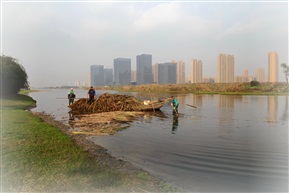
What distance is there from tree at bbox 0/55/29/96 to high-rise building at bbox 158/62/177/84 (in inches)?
4444

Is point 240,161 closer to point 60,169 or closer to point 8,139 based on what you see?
point 60,169

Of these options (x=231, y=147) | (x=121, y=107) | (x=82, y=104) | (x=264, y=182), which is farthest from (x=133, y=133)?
(x=82, y=104)

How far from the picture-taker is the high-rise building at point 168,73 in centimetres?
14800

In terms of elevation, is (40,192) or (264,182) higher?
(40,192)

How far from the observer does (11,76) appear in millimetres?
36938

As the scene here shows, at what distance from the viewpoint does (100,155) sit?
8469mm

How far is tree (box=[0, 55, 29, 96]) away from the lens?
3567 centimetres

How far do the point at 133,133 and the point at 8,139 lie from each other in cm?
654

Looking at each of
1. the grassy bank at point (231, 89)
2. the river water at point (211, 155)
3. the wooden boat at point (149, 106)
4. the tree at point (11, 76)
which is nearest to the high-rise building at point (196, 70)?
the grassy bank at point (231, 89)

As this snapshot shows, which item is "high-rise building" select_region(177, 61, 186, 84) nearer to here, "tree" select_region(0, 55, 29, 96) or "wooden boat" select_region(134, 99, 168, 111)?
"tree" select_region(0, 55, 29, 96)

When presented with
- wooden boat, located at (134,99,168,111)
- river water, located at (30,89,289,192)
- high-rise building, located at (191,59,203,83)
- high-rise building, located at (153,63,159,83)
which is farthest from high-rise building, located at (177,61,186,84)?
river water, located at (30,89,289,192)

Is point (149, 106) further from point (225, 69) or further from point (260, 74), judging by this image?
point (260, 74)

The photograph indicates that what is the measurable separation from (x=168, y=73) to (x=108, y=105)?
12642 cm

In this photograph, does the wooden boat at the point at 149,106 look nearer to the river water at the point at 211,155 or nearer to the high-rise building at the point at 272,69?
the river water at the point at 211,155
